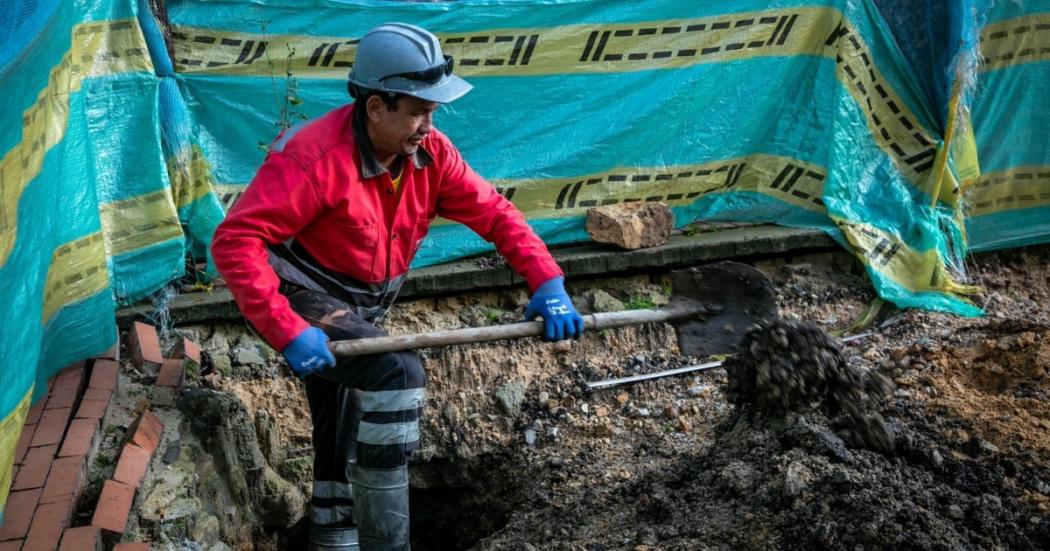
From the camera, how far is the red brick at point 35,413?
4.91 m

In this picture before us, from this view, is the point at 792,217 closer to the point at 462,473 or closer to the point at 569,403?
the point at 569,403

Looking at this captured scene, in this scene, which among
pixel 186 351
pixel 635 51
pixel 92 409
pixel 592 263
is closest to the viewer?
pixel 92 409

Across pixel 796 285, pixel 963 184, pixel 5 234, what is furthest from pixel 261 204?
pixel 963 184

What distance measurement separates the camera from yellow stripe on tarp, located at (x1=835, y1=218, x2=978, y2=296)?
22.6 ft

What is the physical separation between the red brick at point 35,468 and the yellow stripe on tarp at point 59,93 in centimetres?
91

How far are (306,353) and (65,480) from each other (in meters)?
1.19

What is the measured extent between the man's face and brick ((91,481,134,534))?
165cm

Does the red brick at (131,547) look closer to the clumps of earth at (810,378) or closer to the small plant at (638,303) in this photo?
the clumps of earth at (810,378)

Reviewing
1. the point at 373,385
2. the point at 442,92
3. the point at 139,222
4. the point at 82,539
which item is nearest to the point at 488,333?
the point at 373,385

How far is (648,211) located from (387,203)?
A: 2.55 meters

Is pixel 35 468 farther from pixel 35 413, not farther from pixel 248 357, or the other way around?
pixel 248 357

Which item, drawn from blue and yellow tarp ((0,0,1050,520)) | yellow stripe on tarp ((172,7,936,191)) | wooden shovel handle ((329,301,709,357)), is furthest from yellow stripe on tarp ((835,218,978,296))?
wooden shovel handle ((329,301,709,357))

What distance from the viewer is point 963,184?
700cm

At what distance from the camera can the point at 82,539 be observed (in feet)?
13.6
